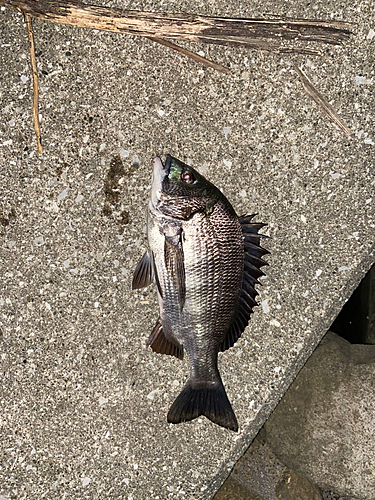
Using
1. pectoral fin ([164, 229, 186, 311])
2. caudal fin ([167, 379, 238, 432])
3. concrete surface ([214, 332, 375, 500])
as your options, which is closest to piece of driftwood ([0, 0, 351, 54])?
pectoral fin ([164, 229, 186, 311])

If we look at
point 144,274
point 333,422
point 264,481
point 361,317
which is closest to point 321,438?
point 333,422

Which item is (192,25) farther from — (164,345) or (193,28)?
(164,345)

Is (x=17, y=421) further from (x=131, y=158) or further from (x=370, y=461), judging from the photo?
(x=370, y=461)

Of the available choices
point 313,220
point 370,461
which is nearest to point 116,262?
point 313,220

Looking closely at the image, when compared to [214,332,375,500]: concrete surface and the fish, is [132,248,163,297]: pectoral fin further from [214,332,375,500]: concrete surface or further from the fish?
[214,332,375,500]: concrete surface

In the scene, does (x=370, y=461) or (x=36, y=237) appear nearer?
(x=36, y=237)

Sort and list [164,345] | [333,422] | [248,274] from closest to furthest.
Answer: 1. [248,274]
2. [164,345]
3. [333,422]
